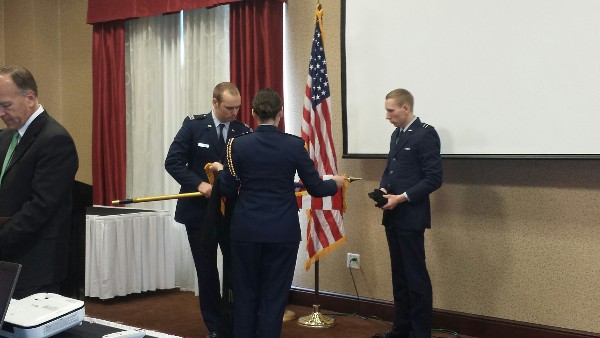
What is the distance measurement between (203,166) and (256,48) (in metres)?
1.35

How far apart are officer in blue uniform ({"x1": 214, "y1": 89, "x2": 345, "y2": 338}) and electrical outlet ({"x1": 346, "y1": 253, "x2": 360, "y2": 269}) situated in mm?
1334

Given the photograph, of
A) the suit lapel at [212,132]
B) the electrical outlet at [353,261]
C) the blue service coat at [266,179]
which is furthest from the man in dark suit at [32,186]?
the electrical outlet at [353,261]

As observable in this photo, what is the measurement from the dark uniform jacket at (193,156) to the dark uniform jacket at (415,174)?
89 cm

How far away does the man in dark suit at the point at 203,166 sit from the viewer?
341 centimetres

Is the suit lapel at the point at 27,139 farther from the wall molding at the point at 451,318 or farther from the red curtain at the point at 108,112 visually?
the red curtain at the point at 108,112

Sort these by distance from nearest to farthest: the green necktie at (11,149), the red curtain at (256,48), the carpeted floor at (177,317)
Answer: the green necktie at (11,149), the carpeted floor at (177,317), the red curtain at (256,48)

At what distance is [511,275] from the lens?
3717 mm

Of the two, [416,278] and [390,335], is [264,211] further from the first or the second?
[390,335]

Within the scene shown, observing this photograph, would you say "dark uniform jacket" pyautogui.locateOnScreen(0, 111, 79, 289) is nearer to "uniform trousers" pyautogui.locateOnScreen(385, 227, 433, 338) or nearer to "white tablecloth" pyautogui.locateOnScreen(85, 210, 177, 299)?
"uniform trousers" pyautogui.locateOnScreen(385, 227, 433, 338)

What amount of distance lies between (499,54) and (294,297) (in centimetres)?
225

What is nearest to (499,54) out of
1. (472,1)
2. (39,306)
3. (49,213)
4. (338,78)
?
(472,1)

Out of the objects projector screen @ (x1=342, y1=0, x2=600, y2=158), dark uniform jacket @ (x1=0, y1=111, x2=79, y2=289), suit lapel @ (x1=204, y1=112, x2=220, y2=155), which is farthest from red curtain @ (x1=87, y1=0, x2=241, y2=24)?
dark uniform jacket @ (x1=0, y1=111, x2=79, y2=289)

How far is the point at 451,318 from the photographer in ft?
12.8

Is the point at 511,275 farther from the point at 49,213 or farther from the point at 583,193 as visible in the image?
the point at 49,213
